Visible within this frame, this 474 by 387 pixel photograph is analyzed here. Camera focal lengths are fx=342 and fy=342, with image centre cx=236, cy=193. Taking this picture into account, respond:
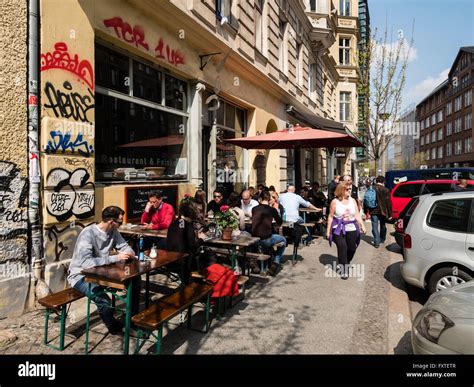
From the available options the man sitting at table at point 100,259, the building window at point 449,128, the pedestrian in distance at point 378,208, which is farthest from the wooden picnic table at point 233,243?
the building window at point 449,128

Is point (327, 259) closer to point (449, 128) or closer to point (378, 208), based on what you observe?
point (378, 208)

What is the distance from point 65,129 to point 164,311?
11.0 ft

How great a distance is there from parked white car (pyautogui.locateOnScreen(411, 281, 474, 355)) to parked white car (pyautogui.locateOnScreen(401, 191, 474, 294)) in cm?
163

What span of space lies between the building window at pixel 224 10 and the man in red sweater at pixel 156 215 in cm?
617

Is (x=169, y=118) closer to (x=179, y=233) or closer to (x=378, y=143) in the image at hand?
(x=179, y=233)

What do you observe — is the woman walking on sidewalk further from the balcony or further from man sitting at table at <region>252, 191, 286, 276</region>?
the balcony

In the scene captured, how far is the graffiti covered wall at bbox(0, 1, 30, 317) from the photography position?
14.5 feet

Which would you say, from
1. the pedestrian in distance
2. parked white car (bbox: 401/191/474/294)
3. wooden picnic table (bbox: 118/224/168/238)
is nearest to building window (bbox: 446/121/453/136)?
the pedestrian in distance

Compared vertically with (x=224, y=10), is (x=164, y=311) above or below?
below

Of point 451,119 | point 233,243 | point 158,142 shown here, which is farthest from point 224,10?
point 451,119

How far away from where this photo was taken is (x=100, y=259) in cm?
381

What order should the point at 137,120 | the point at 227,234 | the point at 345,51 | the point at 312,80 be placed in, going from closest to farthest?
the point at 227,234 → the point at 137,120 → the point at 312,80 → the point at 345,51

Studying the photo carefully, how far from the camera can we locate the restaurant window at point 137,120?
20.9 ft
